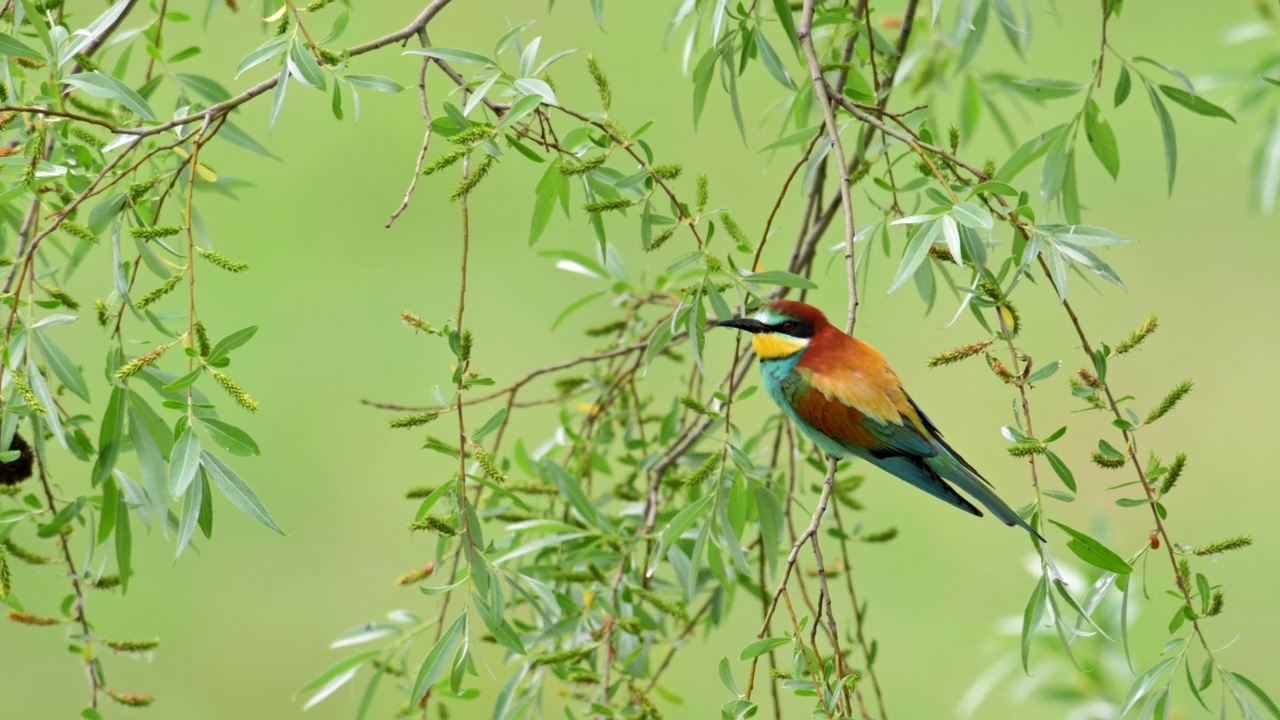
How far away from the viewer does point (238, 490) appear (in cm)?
92

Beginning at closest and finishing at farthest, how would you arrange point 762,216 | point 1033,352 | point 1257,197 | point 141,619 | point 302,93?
point 1257,197
point 141,619
point 1033,352
point 762,216
point 302,93

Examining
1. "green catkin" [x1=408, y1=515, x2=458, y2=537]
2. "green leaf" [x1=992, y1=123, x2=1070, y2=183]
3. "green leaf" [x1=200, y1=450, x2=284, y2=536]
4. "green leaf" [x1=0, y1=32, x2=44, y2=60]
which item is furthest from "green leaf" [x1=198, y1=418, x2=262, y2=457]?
"green leaf" [x1=992, y1=123, x2=1070, y2=183]

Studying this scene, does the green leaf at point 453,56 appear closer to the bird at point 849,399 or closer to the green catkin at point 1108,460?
the bird at point 849,399

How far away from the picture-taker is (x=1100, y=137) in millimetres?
1254

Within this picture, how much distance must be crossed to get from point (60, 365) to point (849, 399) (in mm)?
727

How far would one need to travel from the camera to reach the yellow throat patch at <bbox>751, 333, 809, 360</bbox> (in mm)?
1295

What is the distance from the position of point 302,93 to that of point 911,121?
134 inches

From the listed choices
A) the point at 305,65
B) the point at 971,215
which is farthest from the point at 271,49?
the point at 971,215

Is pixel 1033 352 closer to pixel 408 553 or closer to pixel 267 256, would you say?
pixel 408 553

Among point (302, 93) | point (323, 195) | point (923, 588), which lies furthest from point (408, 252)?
point (923, 588)

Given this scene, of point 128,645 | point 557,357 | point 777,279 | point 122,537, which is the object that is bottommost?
point 557,357

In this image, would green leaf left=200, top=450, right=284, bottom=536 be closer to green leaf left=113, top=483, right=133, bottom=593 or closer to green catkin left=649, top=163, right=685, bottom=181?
green leaf left=113, top=483, right=133, bottom=593

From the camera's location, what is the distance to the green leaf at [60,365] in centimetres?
101

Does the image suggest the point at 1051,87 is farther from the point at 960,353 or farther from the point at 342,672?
the point at 342,672
